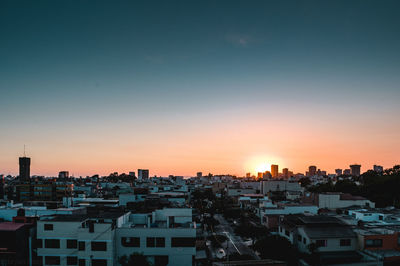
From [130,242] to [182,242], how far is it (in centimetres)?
492

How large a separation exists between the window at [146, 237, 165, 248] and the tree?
1.64 meters

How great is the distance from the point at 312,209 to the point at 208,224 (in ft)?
60.7

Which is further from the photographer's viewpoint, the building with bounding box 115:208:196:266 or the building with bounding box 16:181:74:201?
the building with bounding box 16:181:74:201

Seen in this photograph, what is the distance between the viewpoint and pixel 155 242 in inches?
1023

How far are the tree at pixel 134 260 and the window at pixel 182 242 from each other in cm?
291

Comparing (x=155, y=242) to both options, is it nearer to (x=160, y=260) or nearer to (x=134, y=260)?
(x=160, y=260)

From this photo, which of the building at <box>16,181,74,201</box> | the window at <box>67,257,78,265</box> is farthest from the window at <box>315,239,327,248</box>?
the building at <box>16,181,74,201</box>

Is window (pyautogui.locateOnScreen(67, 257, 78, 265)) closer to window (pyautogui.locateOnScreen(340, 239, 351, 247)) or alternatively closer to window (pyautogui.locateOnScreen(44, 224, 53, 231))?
window (pyautogui.locateOnScreen(44, 224, 53, 231))

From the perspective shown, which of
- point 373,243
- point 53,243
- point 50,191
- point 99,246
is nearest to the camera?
point 99,246

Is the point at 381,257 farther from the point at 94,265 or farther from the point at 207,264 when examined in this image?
the point at 94,265

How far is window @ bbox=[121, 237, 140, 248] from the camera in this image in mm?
25938

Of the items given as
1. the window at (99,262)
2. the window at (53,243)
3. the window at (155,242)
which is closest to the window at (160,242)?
the window at (155,242)

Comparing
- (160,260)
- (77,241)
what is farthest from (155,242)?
(77,241)

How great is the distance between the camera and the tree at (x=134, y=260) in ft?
76.9
